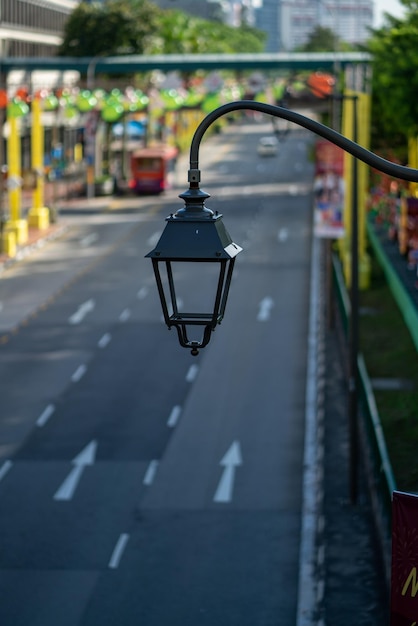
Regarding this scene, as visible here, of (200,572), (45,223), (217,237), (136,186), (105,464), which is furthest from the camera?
(136,186)

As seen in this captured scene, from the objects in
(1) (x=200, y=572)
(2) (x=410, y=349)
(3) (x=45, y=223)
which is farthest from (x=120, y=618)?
(3) (x=45, y=223)

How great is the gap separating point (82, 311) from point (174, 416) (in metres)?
14.5

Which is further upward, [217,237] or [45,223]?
[217,237]

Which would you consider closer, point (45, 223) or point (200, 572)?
point (200, 572)

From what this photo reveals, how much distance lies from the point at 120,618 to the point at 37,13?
296ft

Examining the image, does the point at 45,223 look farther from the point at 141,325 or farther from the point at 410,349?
the point at 410,349

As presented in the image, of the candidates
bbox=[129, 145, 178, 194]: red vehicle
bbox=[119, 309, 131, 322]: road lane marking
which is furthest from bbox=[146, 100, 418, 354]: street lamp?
bbox=[129, 145, 178, 194]: red vehicle

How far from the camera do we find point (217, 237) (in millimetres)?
8633

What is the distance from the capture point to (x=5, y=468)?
29.2m

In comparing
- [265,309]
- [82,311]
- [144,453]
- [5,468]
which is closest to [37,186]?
[82,311]

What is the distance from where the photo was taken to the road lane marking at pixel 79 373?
37.2 m

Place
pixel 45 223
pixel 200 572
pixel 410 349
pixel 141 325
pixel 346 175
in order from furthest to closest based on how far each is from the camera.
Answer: pixel 45 223 → pixel 346 175 → pixel 141 325 → pixel 410 349 → pixel 200 572

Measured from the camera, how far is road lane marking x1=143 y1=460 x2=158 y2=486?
2845cm

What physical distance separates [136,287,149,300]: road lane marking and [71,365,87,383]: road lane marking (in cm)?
1196
